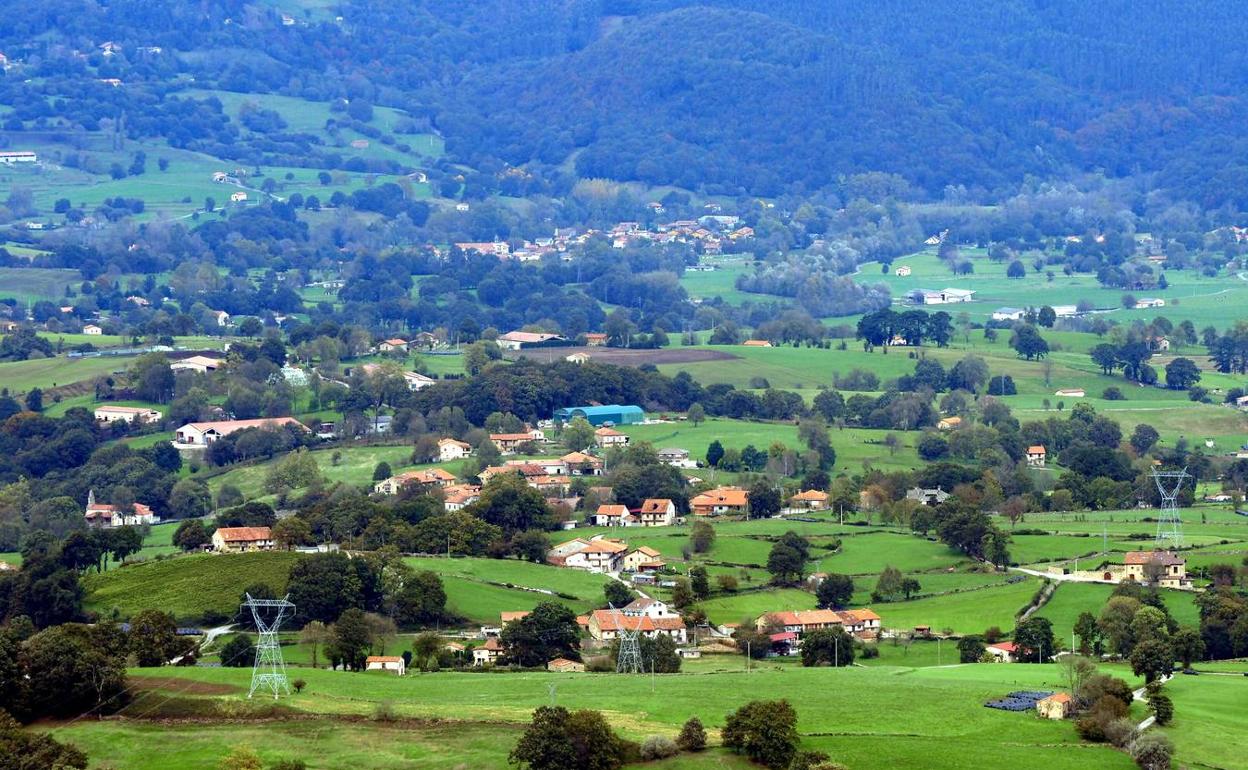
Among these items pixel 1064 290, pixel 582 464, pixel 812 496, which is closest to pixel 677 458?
pixel 582 464

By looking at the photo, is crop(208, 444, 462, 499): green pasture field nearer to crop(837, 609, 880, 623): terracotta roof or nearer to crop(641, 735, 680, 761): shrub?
crop(837, 609, 880, 623): terracotta roof

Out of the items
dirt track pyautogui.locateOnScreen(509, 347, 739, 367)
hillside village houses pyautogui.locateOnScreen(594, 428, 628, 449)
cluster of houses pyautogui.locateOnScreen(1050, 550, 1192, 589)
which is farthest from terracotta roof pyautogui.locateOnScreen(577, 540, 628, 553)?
dirt track pyautogui.locateOnScreen(509, 347, 739, 367)

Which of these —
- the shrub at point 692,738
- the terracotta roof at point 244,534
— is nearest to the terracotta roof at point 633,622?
the shrub at point 692,738

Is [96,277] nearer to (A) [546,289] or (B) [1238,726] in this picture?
(A) [546,289]

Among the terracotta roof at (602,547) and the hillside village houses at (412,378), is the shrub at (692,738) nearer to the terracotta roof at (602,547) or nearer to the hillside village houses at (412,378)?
the terracotta roof at (602,547)

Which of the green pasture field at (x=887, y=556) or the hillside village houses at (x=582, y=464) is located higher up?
the hillside village houses at (x=582, y=464)
